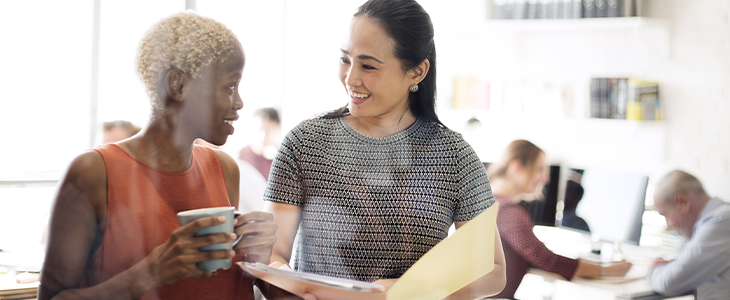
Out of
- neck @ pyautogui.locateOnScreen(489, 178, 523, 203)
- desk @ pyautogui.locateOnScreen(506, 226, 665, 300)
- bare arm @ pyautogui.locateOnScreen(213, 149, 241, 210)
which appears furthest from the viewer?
neck @ pyautogui.locateOnScreen(489, 178, 523, 203)

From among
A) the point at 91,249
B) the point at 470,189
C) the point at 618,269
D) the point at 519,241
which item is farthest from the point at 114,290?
the point at 618,269

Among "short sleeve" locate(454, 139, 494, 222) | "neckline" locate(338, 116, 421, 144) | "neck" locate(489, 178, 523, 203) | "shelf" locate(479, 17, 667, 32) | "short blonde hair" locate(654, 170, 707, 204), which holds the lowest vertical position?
"neck" locate(489, 178, 523, 203)

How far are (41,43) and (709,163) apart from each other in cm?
143

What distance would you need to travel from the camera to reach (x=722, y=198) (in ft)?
4.06

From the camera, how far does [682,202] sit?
1.33m

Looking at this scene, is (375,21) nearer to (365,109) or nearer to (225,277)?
(365,109)

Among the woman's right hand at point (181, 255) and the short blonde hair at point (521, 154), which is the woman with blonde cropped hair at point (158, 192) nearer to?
the woman's right hand at point (181, 255)

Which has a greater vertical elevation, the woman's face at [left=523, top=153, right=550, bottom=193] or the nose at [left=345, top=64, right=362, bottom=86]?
the nose at [left=345, top=64, right=362, bottom=86]

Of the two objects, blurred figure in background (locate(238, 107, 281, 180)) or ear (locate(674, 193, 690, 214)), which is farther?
ear (locate(674, 193, 690, 214))

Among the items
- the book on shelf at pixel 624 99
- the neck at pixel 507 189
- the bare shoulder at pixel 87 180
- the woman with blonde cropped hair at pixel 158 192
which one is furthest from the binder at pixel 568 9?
the bare shoulder at pixel 87 180

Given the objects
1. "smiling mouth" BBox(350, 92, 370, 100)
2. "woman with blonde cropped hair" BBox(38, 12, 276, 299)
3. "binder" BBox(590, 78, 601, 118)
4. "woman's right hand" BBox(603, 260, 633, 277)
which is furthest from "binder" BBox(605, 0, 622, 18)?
"woman with blonde cropped hair" BBox(38, 12, 276, 299)

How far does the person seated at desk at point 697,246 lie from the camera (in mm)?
1196

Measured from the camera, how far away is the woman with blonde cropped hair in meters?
0.48

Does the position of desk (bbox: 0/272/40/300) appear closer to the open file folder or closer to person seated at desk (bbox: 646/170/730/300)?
the open file folder
